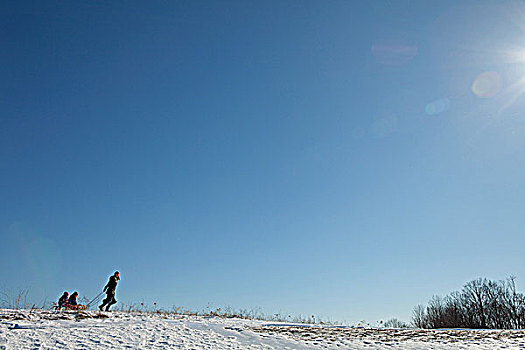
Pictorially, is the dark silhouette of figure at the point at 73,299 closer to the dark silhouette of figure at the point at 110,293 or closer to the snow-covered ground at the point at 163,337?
the dark silhouette of figure at the point at 110,293

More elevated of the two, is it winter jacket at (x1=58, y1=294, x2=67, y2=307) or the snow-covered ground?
winter jacket at (x1=58, y1=294, x2=67, y2=307)

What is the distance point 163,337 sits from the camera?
1000 cm

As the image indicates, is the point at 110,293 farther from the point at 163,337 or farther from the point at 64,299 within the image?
the point at 163,337

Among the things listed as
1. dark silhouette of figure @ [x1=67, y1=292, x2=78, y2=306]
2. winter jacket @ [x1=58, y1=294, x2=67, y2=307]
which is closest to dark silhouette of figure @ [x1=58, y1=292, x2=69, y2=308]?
winter jacket @ [x1=58, y1=294, x2=67, y2=307]

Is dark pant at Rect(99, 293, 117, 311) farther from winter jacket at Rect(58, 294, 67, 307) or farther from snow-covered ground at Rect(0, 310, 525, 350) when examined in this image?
snow-covered ground at Rect(0, 310, 525, 350)

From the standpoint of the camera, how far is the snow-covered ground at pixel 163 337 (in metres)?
8.77

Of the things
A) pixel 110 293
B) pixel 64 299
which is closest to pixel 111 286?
pixel 110 293

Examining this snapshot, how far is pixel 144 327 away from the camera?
35.7ft

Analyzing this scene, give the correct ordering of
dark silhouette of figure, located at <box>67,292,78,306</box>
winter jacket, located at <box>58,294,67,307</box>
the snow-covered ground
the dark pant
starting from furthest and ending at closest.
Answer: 1. the dark pant
2. dark silhouette of figure, located at <box>67,292,78,306</box>
3. winter jacket, located at <box>58,294,67,307</box>
4. the snow-covered ground

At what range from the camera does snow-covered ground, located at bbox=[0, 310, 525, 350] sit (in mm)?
8773

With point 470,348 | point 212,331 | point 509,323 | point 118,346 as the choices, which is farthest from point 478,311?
point 118,346

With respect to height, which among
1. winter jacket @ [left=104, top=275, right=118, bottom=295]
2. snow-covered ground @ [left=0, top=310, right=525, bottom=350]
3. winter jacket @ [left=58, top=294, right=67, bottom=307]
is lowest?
snow-covered ground @ [left=0, top=310, right=525, bottom=350]

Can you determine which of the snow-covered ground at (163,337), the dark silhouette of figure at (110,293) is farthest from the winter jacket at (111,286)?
the snow-covered ground at (163,337)

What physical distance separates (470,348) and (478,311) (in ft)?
181
